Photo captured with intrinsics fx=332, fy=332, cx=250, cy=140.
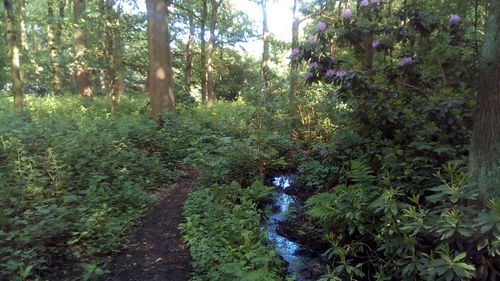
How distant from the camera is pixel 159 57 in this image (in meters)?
9.93

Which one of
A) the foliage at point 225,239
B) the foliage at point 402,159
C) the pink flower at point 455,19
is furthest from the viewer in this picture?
the pink flower at point 455,19

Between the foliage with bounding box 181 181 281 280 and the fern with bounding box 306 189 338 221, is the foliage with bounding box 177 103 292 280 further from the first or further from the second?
the fern with bounding box 306 189 338 221

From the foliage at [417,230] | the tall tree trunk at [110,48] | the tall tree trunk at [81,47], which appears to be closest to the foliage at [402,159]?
the foliage at [417,230]

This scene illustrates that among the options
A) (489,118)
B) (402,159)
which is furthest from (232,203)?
(489,118)

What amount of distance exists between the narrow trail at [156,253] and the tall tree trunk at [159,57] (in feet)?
16.1

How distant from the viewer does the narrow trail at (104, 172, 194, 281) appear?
3828mm

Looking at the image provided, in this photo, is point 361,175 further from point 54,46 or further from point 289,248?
point 54,46

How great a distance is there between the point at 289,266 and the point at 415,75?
3.84m

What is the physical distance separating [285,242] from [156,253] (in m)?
2.03

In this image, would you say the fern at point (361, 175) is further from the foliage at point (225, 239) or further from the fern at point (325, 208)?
the foliage at point (225, 239)

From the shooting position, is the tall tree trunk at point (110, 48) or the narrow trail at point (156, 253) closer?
the narrow trail at point (156, 253)

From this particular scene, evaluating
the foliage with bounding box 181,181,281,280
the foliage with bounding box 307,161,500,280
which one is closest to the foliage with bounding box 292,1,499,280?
the foliage with bounding box 307,161,500,280

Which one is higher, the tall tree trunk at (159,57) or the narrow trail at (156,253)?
the tall tree trunk at (159,57)

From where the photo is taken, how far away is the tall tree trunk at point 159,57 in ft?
32.0
